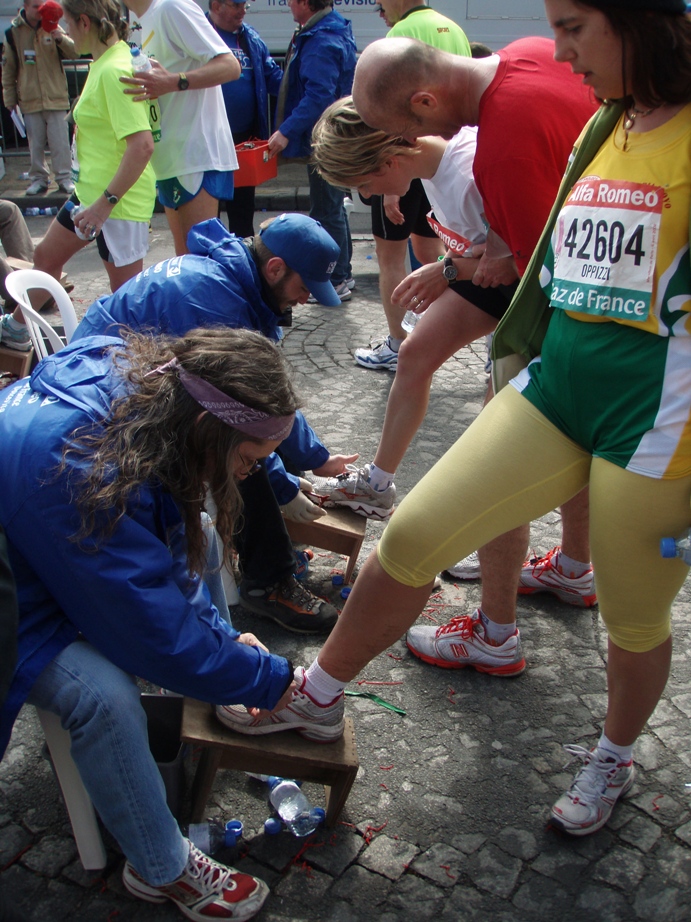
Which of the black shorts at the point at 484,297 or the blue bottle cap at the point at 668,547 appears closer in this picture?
the blue bottle cap at the point at 668,547

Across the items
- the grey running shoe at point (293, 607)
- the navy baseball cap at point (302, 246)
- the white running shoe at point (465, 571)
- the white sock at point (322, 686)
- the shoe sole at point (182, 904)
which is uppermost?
the navy baseball cap at point (302, 246)

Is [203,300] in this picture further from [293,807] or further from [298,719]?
[293,807]

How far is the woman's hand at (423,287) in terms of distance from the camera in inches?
107

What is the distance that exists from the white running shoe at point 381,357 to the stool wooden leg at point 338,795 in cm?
323

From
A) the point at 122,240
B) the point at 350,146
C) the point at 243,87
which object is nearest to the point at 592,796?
the point at 350,146

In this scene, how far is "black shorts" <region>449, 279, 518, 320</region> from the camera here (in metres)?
2.66

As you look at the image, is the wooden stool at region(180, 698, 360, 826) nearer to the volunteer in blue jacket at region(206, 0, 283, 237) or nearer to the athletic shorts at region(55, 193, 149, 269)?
the athletic shorts at region(55, 193, 149, 269)

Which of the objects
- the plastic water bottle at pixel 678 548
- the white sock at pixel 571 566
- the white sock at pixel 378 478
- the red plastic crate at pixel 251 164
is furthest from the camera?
the red plastic crate at pixel 251 164

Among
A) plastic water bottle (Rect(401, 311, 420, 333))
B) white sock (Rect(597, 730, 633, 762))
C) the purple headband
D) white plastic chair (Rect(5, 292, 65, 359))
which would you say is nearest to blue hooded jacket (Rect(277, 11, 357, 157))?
plastic water bottle (Rect(401, 311, 420, 333))

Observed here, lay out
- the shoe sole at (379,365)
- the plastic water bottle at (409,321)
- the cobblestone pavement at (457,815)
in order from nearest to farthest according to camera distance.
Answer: the cobblestone pavement at (457,815)
the shoe sole at (379,365)
the plastic water bottle at (409,321)

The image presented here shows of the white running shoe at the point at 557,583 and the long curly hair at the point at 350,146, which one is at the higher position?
the long curly hair at the point at 350,146

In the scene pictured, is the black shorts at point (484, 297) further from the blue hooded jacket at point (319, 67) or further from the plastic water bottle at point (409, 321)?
the blue hooded jacket at point (319, 67)

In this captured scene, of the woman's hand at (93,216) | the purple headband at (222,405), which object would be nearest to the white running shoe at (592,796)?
the purple headband at (222,405)

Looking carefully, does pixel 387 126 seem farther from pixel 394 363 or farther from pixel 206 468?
pixel 394 363
